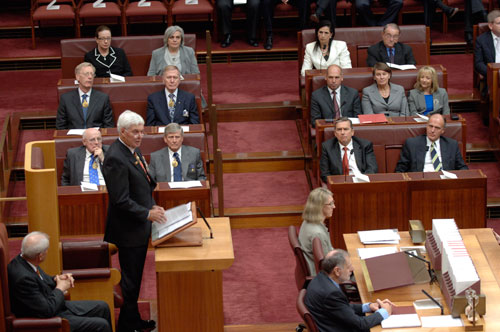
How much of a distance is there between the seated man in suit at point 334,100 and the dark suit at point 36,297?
2.50 metres

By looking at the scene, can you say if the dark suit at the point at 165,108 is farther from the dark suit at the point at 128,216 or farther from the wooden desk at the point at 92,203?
the dark suit at the point at 128,216

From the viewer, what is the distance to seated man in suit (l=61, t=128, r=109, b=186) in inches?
202

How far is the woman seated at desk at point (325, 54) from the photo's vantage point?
20.9 feet

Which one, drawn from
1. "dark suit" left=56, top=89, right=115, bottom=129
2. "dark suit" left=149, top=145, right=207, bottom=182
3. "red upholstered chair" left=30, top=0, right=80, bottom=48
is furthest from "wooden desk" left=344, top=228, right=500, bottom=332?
"red upholstered chair" left=30, top=0, right=80, bottom=48

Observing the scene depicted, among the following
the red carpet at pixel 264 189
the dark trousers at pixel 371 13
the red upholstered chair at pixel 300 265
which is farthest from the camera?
the dark trousers at pixel 371 13

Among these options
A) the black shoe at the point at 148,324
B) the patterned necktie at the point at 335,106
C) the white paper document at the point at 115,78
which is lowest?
the black shoe at the point at 148,324

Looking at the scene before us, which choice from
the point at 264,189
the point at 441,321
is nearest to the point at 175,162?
the point at 264,189

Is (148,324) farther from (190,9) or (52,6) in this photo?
(52,6)

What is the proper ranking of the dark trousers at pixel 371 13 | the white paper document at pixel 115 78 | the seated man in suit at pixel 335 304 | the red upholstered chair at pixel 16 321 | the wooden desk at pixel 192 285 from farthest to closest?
the dark trousers at pixel 371 13 → the white paper document at pixel 115 78 → the wooden desk at pixel 192 285 → the seated man in suit at pixel 335 304 → the red upholstered chair at pixel 16 321

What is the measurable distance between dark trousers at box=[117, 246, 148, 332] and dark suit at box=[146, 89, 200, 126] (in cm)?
182

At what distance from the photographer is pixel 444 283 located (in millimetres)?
3686

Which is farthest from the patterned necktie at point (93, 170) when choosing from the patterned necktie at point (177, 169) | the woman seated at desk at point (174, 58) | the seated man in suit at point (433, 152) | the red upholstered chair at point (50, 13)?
the red upholstered chair at point (50, 13)

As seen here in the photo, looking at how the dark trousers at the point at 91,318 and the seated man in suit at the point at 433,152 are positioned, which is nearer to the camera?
the dark trousers at the point at 91,318

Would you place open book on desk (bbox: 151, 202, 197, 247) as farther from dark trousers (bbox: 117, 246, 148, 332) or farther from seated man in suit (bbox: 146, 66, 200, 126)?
seated man in suit (bbox: 146, 66, 200, 126)
